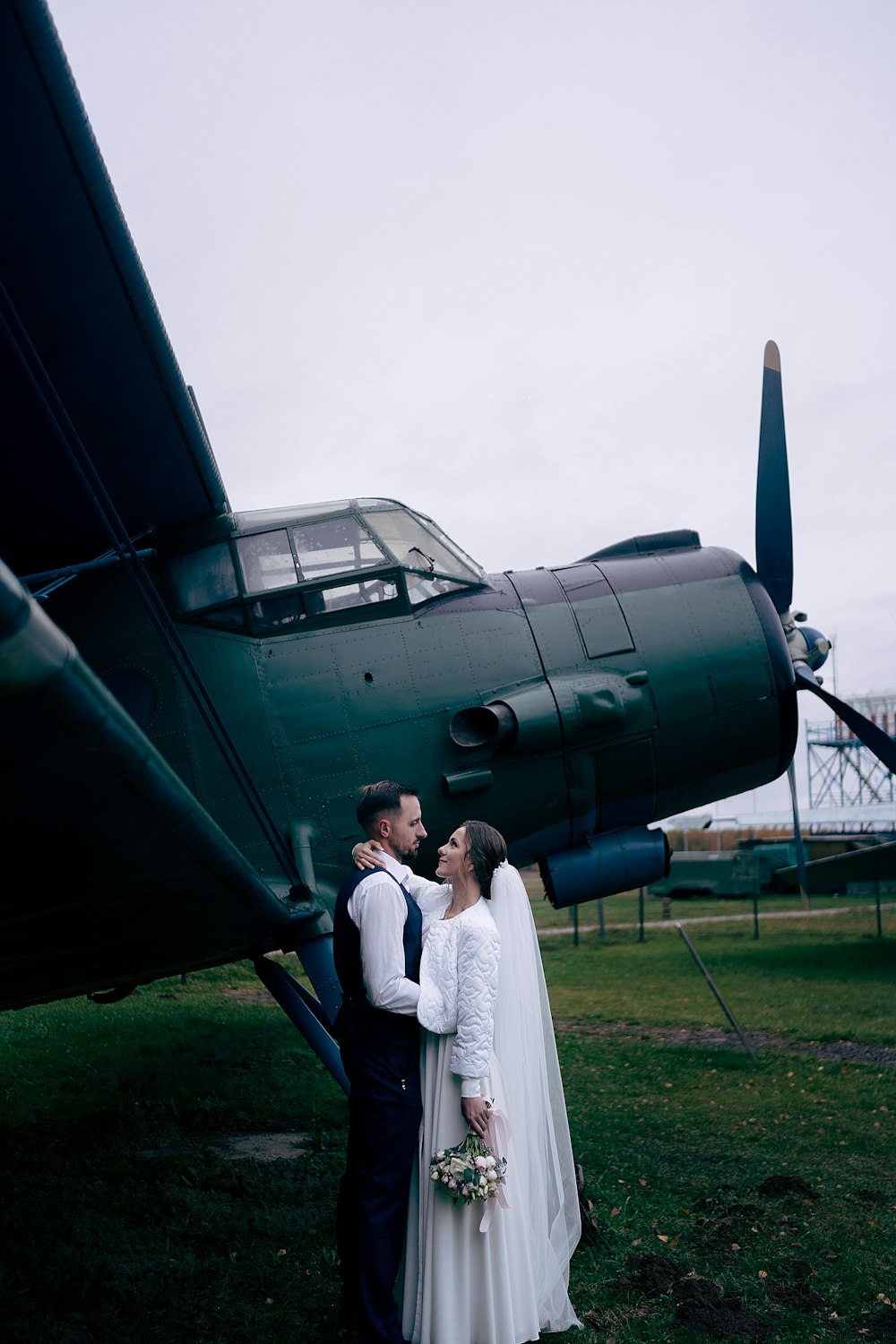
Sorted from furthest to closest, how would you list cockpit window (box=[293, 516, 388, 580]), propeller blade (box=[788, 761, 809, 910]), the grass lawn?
propeller blade (box=[788, 761, 809, 910]) → cockpit window (box=[293, 516, 388, 580]) → the grass lawn

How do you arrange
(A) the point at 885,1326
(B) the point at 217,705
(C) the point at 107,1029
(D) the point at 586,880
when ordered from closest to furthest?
1. (A) the point at 885,1326
2. (B) the point at 217,705
3. (D) the point at 586,880
4. (C) the point at 107,1029

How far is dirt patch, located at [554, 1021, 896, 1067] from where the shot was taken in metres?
9.23

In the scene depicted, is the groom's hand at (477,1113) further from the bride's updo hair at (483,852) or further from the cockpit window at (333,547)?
the cockpit window at (333,547)

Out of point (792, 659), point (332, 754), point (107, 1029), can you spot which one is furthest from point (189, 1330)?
point (107, 1029)

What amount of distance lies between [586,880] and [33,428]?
425 centimetres

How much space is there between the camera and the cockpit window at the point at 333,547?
5.59 metres

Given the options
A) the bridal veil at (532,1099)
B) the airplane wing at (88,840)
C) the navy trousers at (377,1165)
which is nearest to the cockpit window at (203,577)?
the airplane wing at (88,840)

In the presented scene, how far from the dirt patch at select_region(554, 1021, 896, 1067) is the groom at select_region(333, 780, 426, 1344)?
7.23 metres

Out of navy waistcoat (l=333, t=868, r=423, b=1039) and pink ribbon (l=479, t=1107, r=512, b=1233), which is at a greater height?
navy waistcoat (l=333, t=868, r=423, b=1039)

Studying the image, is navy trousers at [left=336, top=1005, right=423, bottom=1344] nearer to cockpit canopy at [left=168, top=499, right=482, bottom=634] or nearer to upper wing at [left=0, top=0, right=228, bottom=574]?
upper wing at [left=0, top=0, right=228, bottom=574]

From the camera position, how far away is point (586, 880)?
19.9 feet

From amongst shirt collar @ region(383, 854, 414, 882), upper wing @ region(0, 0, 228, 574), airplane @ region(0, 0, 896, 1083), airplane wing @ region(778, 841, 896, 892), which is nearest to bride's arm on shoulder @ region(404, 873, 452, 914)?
shirt collar @ region(383, 854, 414, 882)

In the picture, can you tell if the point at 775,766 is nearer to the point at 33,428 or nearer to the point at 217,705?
the point at 217,705

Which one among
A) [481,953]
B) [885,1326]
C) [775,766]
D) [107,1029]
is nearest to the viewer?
[481,953]
